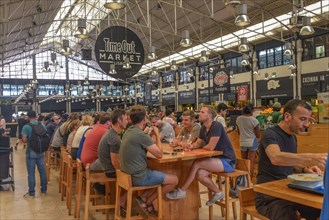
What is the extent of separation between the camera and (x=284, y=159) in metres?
2.41

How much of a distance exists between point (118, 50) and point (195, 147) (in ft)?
7.10

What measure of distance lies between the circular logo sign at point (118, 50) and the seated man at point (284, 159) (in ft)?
10.8

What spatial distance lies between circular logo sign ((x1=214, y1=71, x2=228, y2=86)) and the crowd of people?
852cm

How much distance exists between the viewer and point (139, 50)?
18.7 feet

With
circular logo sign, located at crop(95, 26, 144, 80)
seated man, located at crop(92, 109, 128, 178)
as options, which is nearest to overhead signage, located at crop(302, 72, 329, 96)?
circular logo sign, located at crop(95, 26, 144, 80)

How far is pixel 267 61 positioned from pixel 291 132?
18.8 meters

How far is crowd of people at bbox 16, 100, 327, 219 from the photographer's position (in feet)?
8.29

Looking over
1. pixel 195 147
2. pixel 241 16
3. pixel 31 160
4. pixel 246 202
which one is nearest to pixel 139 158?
pixel 195 147

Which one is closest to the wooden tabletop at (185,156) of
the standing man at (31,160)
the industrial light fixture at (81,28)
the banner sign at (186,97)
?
the standing man at (31,160)

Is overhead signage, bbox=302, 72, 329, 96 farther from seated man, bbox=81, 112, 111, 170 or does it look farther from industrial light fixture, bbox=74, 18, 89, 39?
seated man, bbox=81, 112, 111, 170

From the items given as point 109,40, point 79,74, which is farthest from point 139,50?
point 79,74

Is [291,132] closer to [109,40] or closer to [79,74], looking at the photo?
[109,40]

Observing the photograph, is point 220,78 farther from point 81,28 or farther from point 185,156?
point 185,156

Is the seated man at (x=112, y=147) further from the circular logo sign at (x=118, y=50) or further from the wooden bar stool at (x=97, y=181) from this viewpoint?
the circular logo sign at (x=118, y=50)
